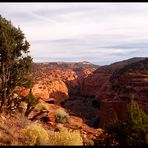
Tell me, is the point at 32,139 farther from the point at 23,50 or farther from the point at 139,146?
the point at 23,50

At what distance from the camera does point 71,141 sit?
14203 mm

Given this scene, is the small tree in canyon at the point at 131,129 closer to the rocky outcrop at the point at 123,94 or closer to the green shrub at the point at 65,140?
the green shrub at the point at 65,140

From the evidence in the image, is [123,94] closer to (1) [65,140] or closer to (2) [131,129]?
(1) [65,140]

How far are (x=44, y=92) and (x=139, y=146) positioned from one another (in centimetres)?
4890

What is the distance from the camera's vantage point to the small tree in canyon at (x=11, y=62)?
63.0ft

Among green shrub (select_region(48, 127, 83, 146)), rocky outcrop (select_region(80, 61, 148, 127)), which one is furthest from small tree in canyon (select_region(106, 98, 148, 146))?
rocky outcrop (select_region(80, 61, 148, 127))

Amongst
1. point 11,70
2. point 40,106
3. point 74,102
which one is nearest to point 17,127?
point 11,70

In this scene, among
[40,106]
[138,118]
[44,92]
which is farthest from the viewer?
[44,92]

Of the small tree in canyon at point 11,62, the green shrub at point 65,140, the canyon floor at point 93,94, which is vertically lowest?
the canyon floor at point 93,94

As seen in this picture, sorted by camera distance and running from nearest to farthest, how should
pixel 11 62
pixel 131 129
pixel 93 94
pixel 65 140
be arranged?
1. pixel 131 129
2. pixel 65 140
3. pixel 11 62
4. pixel 93 94

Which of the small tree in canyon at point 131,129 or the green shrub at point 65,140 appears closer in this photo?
the small tree in canyon at point 131,129

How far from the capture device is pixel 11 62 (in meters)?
19.9

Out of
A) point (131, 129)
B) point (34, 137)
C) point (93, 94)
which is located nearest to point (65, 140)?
point (34, 137)

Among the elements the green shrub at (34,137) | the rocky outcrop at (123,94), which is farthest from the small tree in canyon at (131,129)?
the rocky outcrop at (123,94)
